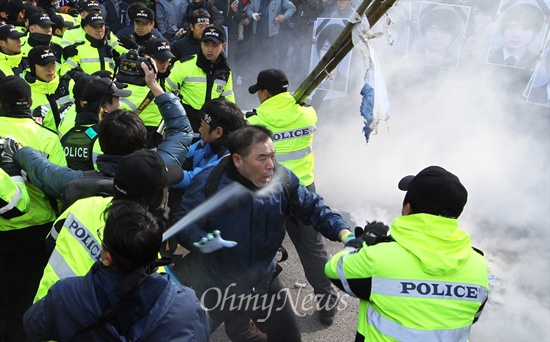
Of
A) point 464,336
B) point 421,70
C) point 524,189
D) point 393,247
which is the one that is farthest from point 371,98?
point 421,70

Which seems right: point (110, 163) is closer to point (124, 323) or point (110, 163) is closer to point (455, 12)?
point (124, 323)

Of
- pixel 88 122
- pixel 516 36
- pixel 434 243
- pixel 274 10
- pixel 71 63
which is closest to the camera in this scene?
pixel 434 243

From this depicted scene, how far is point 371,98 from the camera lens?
10.3ft

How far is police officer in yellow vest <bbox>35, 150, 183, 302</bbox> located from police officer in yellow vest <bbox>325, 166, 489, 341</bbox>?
3.23ft

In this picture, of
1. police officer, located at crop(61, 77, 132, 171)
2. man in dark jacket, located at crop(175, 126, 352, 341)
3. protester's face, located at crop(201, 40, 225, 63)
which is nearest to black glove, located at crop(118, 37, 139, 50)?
protester's face, located at crop(201, 40, 225, 63)

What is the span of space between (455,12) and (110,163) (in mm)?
7948

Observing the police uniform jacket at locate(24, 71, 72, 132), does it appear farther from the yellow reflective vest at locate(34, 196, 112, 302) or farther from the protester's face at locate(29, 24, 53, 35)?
the yellow reflective vest at locate(34, 196, 112, 302)

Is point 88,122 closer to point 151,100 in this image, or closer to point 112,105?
point 112,105

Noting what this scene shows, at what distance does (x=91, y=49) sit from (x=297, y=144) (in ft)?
11.3

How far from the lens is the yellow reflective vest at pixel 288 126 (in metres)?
4.39

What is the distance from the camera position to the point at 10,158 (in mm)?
3219

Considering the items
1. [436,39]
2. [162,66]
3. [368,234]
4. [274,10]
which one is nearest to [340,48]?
[368,234]

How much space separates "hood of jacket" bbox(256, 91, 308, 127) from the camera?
4387 mm

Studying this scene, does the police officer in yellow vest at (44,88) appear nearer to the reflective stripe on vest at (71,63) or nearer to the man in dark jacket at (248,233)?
the reflective stripe on vest at (71,63)
